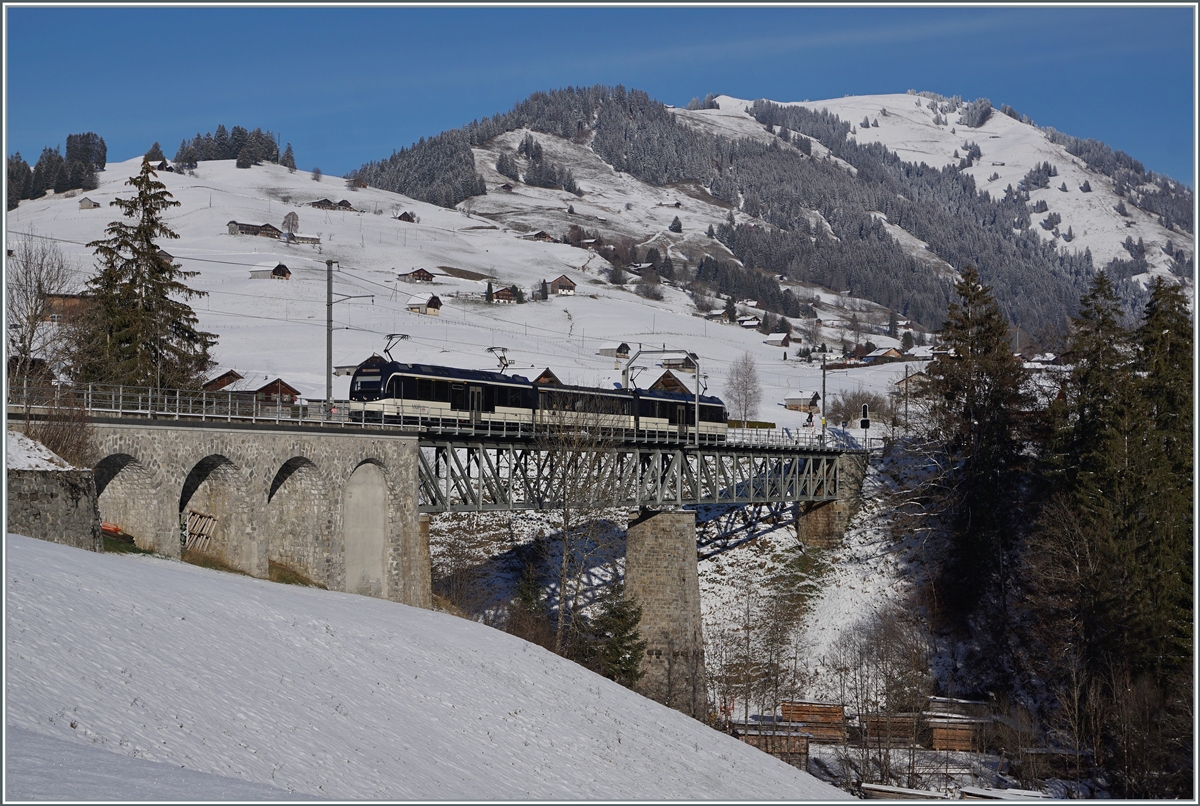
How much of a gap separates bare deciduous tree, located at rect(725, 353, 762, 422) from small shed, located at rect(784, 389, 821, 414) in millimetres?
4050

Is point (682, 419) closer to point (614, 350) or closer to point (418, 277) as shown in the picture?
point (614, 350)

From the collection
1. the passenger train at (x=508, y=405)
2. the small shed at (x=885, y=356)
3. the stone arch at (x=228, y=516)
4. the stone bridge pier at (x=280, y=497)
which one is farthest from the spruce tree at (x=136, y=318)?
the small shed at (x=885, y=356)

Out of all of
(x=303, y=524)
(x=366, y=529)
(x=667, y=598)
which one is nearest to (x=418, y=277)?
(x=667, y=598)

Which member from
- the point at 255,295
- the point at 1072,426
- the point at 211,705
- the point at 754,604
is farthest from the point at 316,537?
the point at 255,295

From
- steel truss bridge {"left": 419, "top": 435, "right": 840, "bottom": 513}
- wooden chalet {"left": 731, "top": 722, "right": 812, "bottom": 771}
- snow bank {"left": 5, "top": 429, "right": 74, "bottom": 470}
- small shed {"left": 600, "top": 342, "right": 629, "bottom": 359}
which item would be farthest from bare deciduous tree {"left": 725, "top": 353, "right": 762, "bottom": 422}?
snow bank {"left": 5, "top": 429, "right": 74, "bottom": 470}

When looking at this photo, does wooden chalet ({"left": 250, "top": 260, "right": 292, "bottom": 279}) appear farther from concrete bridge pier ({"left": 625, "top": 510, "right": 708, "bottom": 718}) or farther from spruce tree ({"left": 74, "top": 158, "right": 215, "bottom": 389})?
concrete bridge pier ({"left": 625, "top": 510, "right": 708, "bottom": 718})

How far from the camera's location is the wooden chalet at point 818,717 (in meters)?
49.4

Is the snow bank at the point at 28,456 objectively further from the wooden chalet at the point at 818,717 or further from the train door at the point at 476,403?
the wooden chalet at the point at 818,717

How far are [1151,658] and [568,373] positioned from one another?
8325 cm

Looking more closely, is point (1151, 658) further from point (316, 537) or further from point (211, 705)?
point (211, 705)

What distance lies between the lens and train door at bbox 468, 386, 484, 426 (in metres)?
55.5

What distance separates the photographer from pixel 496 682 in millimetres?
33062

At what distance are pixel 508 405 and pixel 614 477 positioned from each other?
22.2 feet

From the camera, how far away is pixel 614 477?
195 ft
